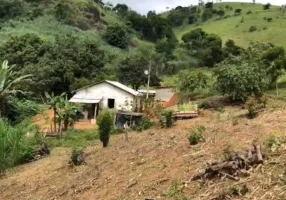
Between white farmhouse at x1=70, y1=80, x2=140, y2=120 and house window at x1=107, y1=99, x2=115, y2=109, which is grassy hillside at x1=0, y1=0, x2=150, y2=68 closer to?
white farmhouse at x1=70, y1=80, x2=140, y2=120

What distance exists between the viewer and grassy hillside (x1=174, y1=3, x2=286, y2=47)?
59.6m

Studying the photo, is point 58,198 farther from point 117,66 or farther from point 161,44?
point 161,44

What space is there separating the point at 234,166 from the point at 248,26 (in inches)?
2512

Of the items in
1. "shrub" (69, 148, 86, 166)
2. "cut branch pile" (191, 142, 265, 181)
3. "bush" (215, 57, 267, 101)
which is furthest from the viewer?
"bush" (215, 57, 267, 101)

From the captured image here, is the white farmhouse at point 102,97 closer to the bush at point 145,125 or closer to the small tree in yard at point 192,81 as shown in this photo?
the small tree in yard at point 192,81

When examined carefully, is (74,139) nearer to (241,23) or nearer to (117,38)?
(117,38)

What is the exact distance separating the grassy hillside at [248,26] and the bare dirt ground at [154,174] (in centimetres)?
4418

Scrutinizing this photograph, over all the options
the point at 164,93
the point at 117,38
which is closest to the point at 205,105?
the point at 164,93

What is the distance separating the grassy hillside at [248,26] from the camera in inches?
2347

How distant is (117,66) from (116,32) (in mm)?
18506

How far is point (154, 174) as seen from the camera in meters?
9.14

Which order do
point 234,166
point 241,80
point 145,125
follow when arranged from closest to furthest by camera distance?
point 234,166
point 145,125
point 241,80


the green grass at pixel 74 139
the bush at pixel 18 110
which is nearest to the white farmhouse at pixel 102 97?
the bush at pixel 18 110

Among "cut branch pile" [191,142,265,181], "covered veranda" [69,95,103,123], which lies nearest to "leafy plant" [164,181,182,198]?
"cut branch pile" [191,142,265,181]
